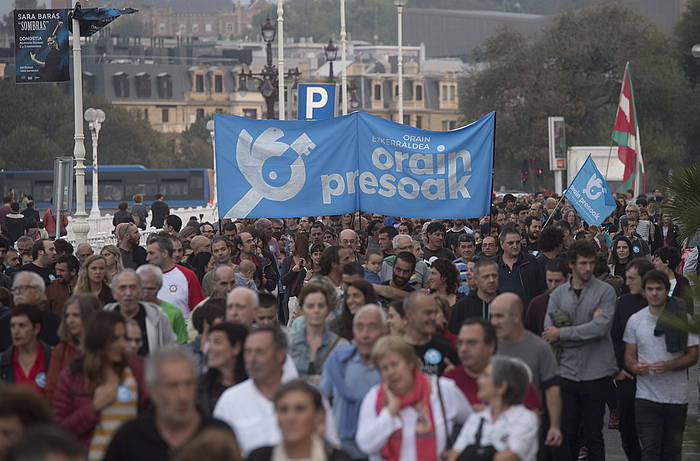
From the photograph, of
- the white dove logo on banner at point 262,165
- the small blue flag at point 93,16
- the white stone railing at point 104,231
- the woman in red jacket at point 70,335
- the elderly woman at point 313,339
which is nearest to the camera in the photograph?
the woman in red jacket at point 70,335

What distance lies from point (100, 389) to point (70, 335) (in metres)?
1.04

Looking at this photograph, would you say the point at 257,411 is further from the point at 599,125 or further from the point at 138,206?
the point at 599,125

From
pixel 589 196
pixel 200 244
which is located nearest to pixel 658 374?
pixel 200 244

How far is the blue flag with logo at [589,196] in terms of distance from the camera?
1745 cm

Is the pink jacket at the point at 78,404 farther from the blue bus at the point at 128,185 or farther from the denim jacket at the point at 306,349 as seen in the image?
the blue bus at the point at 128,185

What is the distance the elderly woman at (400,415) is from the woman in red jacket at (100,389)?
3.64 feet

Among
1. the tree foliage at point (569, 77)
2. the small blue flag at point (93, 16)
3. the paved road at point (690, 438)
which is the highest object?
the tree foliage at point (569, 77)

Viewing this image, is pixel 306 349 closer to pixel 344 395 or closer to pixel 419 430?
pixel 344 395

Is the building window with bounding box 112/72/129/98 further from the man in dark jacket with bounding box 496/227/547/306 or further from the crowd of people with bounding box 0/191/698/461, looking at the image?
the man in dark jacket with bounding box 496/227/547/306

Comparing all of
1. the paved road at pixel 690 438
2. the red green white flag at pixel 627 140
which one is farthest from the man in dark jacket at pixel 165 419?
the red green white flag at pixel 627 140

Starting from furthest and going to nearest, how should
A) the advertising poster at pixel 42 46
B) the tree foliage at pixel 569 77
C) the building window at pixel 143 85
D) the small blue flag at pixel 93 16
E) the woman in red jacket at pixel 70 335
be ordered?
1. the building window at pixel 143 85
2. the tree foliage at pixel 569 77
3. the small blue flag at pixel 93 16
4. the advertising poster at pixel 42 46
5. the woman in red jacket at pixel 70 335

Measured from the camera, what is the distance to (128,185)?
6188 centimetres

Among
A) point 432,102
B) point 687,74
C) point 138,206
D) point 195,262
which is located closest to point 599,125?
point 687,74

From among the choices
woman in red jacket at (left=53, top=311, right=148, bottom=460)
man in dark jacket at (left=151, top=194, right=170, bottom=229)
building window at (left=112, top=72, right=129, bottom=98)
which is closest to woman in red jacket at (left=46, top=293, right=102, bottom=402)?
woman in red jacket at (left=53, top=311, right=148, bottom=460)
